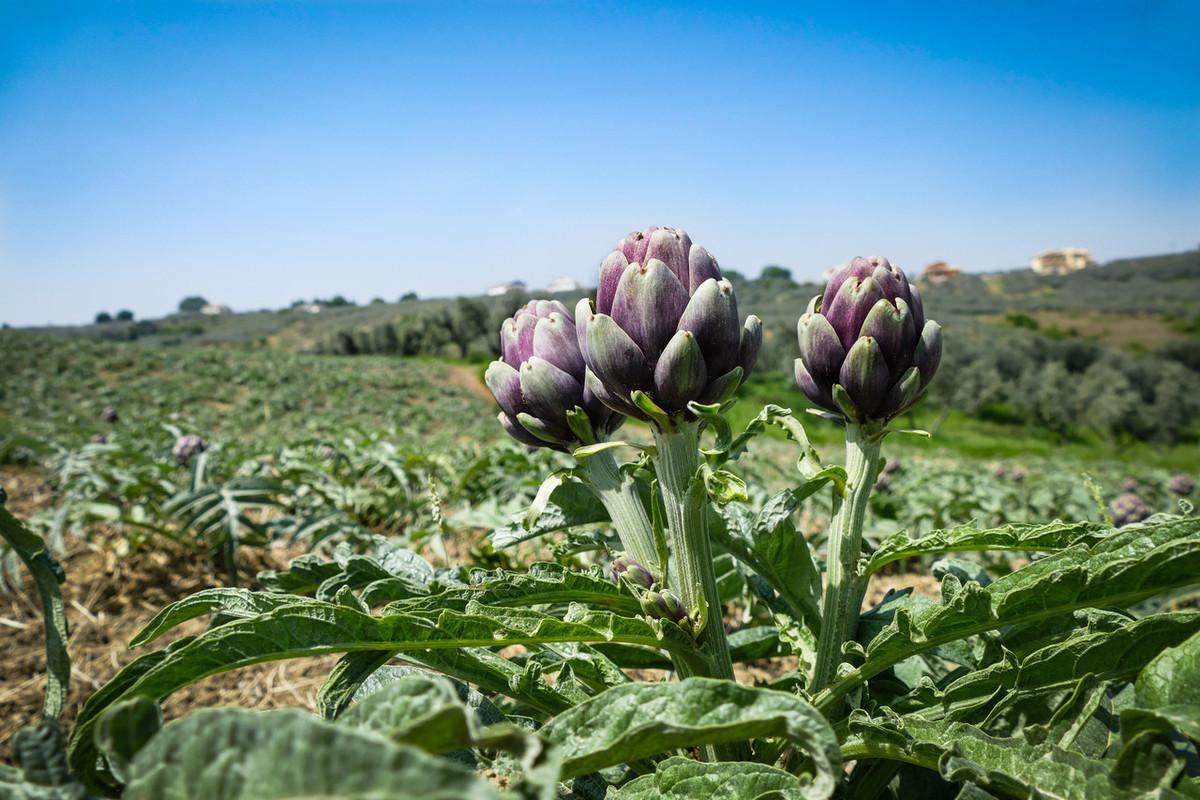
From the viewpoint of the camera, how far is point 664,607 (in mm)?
969

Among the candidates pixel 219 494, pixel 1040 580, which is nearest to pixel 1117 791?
pixel 1040 580

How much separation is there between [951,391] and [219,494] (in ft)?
125

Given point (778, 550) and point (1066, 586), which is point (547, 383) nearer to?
point (778, 550)

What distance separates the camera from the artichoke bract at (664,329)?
3.15ft

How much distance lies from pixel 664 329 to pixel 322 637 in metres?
0.56

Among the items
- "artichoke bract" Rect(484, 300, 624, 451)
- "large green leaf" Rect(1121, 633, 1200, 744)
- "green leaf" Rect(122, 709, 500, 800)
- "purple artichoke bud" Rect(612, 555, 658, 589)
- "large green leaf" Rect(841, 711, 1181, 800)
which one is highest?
"artichoke bract" Rect(484, 300, 624, 451)

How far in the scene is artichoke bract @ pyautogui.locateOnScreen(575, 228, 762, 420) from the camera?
3.15ft

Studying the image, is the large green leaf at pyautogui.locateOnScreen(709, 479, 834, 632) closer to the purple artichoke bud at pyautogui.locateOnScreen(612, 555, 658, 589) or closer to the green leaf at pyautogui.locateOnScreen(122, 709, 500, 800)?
the purple artichoke bud at pyautogui.locateOnScreen(612, 555, 658, 589)

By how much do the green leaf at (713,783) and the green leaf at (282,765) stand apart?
0.45m

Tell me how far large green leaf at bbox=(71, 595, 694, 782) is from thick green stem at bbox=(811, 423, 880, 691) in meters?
0.36

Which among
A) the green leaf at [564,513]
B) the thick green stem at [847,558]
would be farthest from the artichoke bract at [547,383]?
the thick green stem at [847,558]

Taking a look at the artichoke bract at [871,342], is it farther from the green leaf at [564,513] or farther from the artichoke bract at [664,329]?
the green leaf at [564,513]

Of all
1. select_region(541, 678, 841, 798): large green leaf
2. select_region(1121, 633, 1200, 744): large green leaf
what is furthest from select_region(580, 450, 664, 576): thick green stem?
select_region(1121, 633, 1200, 744): large green leaf

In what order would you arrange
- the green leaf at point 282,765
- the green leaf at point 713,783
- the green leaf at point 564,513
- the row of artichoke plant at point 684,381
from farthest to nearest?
1. the green leaf at point 564,513
2. the row of artichoke plant at point 684,381
3. the green leaf at point 713,783
4. the green leaf at point 282,765
